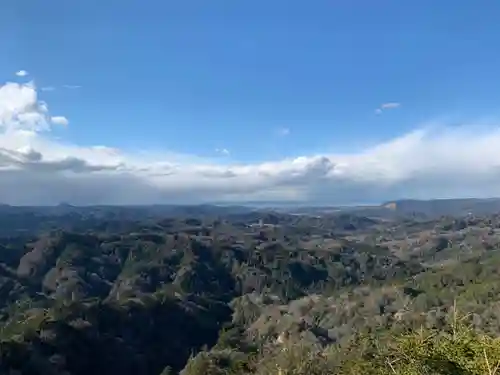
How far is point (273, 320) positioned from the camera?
12850 cm

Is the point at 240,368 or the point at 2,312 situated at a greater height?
the point at 240,368

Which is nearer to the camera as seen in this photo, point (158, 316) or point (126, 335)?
point (126, 335)

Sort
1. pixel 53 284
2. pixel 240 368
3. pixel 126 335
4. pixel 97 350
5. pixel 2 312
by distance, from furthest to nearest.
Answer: pixel 53 284 < pixel 2 312 < pixel 126 335 < pixel 97 350 < pixel 240 368

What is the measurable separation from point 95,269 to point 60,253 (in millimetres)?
15980

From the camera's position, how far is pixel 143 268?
18662cm

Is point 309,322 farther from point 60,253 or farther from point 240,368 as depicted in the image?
point 60,253

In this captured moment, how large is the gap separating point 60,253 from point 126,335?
3551 inches

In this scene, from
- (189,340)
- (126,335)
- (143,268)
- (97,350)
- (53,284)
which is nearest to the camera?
(97,350)

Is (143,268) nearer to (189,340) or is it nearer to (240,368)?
(189,340)

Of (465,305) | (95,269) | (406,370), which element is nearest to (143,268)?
(95,269)

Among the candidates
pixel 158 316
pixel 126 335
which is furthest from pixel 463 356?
pixel 158 316

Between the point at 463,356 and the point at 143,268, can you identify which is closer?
the point at 463,356

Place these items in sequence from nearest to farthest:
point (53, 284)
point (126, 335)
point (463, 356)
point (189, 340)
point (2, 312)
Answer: point (463, 356) < point (126, 335) < point (189, 340) < point (2, 312) < point (53, 284)

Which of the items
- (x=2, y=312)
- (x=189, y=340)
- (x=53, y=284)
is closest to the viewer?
(x=189, y=340)
